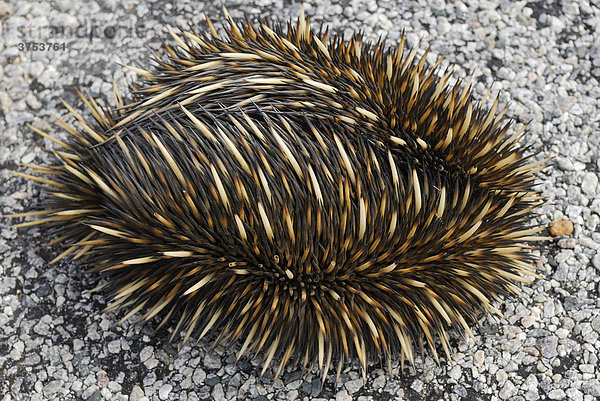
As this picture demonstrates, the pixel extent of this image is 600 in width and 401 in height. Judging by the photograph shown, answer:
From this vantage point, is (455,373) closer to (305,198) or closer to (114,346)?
(305,198)

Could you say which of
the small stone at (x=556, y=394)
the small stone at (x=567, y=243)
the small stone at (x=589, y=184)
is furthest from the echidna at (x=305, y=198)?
the small stone at (x=589, y=184)

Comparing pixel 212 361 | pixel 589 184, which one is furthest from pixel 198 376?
pixel 589 184

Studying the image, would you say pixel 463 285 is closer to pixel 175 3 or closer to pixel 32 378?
pixel 32 378

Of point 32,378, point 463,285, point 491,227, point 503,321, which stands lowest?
point 32,378

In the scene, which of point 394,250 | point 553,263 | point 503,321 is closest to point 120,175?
point 394,250

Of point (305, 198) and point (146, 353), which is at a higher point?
point (305, 198)

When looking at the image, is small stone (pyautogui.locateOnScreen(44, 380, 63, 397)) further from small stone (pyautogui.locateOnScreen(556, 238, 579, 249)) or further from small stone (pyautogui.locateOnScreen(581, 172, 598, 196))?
small stone (pyautogui.locateOnScreen(581, 172, 598, 196))
